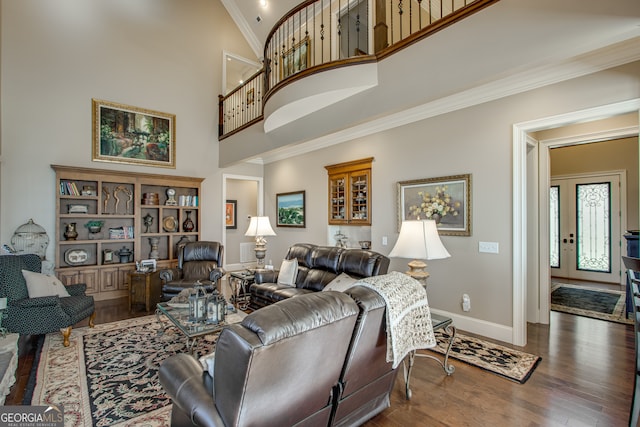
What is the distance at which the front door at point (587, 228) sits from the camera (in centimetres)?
→ 643

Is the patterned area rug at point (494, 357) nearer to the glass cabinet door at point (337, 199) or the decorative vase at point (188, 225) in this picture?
the glass cabinet door at point (337, 199)

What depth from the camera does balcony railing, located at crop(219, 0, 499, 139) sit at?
12.1 ft

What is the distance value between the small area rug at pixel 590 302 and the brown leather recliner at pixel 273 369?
4804mm

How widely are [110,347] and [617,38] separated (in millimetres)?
5190

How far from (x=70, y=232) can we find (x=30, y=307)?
246 cm

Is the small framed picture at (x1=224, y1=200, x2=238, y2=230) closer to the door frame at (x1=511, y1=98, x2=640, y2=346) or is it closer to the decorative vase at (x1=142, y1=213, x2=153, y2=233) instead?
the decorative vase at (x1=142, y1=213, x2=153, y2=233)

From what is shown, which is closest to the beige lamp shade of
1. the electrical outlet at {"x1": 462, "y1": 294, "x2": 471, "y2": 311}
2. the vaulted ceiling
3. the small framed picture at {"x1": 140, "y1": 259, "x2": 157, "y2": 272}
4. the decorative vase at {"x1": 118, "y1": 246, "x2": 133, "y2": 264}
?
the vaulted ceiling

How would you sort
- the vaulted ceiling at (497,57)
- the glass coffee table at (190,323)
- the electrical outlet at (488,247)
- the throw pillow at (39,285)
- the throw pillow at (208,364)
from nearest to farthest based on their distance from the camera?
1. the throw pillow at (208,364)
2. the vaulted ceiling at (497,57)
3. the glass coffee table at (190,323)
4. the throw pillow at (39,285)
5. the electrical outlet at (488,247)

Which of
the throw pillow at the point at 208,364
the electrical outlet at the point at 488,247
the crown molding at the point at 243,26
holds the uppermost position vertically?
the crown molding at the point at 243,26

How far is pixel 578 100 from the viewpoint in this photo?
309 cm

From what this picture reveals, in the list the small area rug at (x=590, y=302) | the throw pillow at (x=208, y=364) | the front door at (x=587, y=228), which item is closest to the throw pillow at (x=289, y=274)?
the throw pillow at (x=208, y=364)

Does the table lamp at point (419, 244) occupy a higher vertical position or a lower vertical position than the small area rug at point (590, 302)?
higher

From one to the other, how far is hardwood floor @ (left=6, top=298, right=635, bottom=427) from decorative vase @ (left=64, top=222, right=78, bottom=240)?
2240mm

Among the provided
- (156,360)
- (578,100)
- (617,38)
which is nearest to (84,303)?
(156,360)
